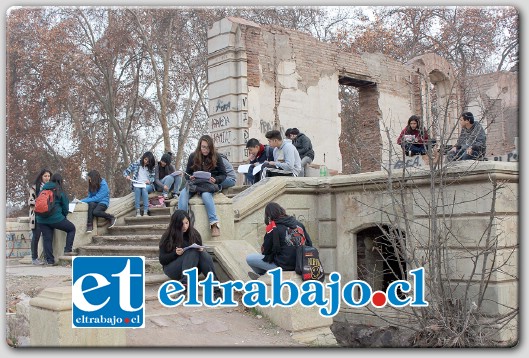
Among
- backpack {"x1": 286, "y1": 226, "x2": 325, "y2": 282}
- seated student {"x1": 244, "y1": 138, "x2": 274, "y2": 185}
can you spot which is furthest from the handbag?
seated student {"x1": 244, "y1": 138, "x2": 274, "y2": 185}

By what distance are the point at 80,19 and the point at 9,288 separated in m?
19.7

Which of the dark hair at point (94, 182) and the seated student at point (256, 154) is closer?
the dark hair at point (94, 182)

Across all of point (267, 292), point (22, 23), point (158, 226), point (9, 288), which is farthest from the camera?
point (22, 23)

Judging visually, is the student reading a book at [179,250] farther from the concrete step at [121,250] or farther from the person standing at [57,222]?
the person standing at [57,222]

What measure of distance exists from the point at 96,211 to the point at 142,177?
4.48 feet

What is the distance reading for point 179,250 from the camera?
8227 millimetres

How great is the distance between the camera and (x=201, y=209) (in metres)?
9.51

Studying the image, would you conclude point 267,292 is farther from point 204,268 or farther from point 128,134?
point 128,134

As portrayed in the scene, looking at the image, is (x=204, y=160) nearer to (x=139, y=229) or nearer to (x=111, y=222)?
(x=139, y=229)

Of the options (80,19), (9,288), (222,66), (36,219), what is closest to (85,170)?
(80,19)

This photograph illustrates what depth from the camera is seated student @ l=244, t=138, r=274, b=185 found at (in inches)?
484

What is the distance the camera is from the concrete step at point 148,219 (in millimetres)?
11541

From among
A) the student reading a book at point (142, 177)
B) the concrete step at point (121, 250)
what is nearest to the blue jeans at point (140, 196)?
the student reading a book at point (142, 177)

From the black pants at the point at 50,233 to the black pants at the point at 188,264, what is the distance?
12.7 feet
